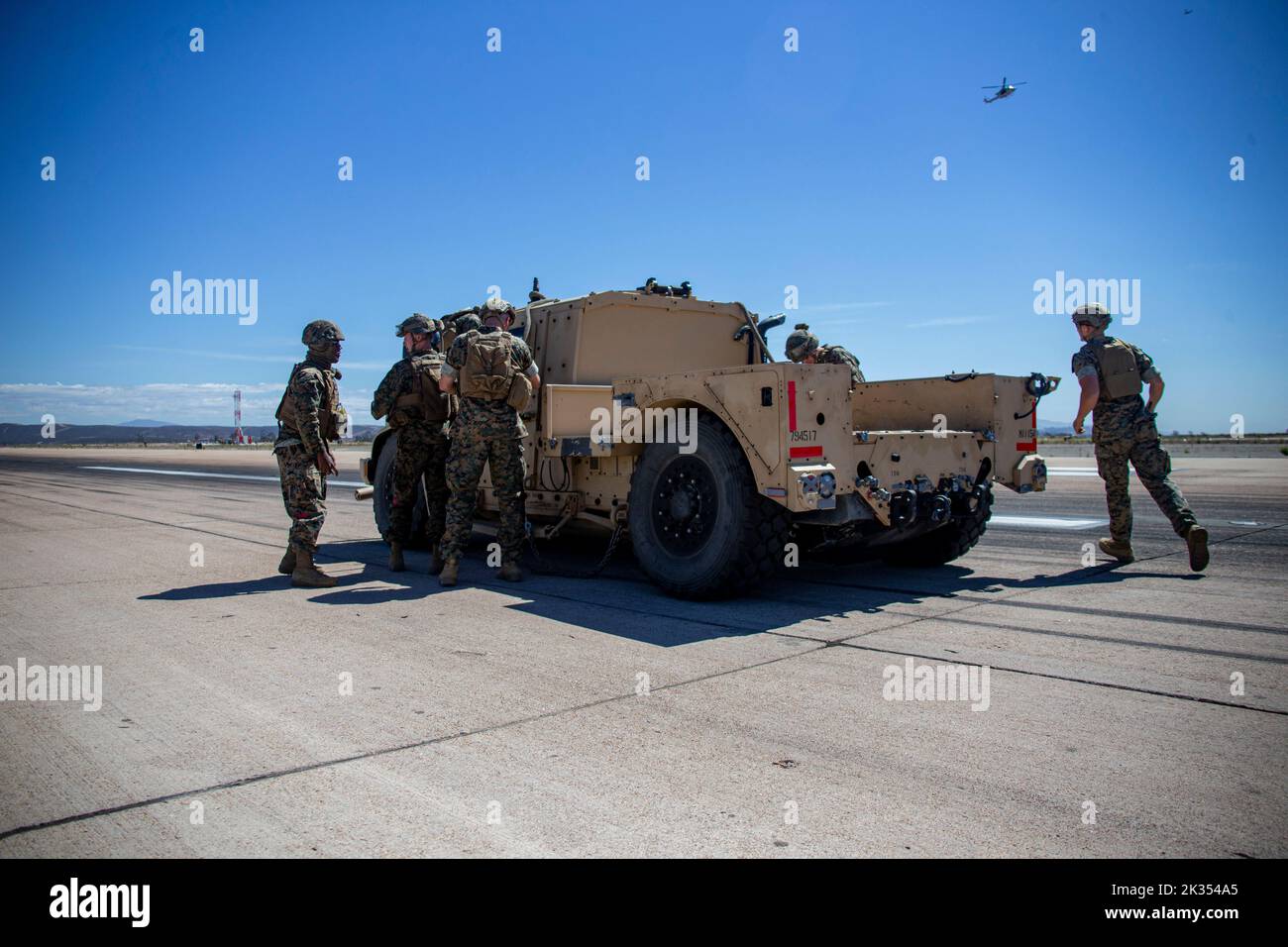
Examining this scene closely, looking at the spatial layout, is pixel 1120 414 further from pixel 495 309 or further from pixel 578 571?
pixel 495 309

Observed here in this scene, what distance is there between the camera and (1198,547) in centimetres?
629

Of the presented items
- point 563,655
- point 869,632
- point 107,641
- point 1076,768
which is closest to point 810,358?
point 869,632

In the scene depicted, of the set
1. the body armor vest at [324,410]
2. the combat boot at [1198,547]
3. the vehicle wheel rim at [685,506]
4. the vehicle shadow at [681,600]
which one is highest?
the body armor vest at [324,410]

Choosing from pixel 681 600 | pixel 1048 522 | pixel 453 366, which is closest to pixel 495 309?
pixel 453 366

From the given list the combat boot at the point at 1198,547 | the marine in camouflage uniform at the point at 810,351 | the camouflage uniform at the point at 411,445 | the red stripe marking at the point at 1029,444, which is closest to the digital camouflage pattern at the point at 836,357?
the marine in camouflage uniform at the point at 810,351

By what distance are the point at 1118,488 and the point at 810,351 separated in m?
2.68

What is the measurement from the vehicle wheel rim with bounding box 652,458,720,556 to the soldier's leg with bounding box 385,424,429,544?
96.3 inches

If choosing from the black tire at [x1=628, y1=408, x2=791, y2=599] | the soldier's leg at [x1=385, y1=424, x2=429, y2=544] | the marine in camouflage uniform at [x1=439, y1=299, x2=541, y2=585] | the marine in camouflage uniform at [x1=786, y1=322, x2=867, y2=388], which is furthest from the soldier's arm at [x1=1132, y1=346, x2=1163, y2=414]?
the soldier's leg at [x1=385, y1=424, x2=429, y2=544]

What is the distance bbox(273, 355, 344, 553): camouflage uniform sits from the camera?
6531 millimetres

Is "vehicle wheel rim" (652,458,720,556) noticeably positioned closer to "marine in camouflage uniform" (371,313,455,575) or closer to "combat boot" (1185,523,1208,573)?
"marine in camouflage uniform" (371,313,455,575)

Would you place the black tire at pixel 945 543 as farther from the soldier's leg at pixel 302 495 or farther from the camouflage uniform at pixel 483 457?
the soldier's leg at pixel 302 495

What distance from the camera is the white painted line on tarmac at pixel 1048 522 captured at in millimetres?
9344

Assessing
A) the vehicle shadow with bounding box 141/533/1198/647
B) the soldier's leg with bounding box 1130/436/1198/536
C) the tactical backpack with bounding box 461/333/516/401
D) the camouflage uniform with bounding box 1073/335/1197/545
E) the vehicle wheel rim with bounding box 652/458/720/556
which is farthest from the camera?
the camouflage uniform with bounding box 1073/335/1197/545
